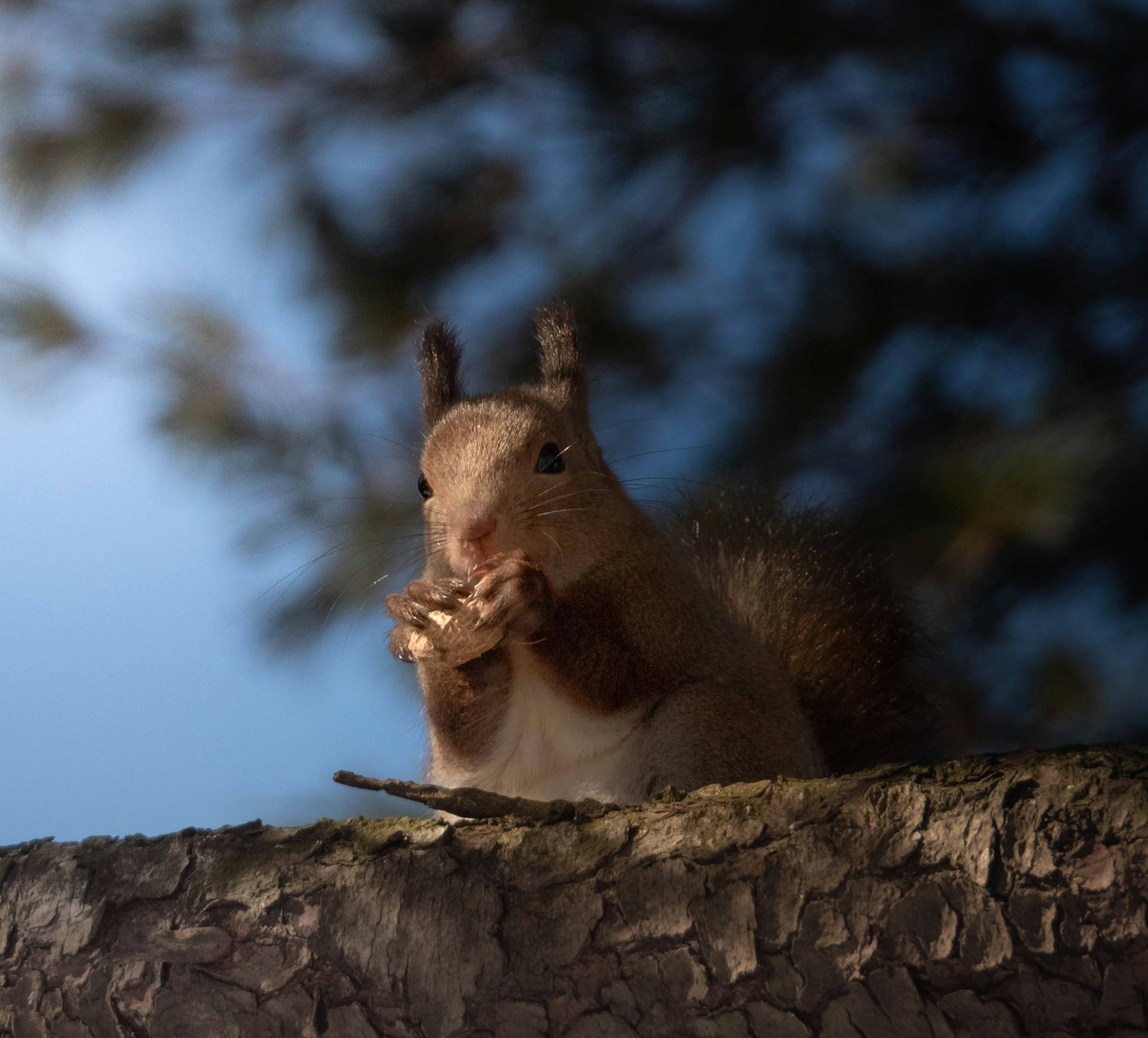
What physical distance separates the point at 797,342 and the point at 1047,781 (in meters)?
0.86

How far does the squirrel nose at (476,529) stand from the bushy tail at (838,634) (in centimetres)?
56

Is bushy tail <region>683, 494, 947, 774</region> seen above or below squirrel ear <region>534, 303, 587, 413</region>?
below

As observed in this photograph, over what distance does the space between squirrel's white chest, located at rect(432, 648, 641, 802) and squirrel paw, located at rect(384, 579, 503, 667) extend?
0.35 ft

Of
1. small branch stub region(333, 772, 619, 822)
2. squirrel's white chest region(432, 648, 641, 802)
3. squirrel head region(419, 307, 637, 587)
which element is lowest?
small branch stub region(333, 772, 619, 822)

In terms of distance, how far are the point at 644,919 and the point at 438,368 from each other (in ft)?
3.00

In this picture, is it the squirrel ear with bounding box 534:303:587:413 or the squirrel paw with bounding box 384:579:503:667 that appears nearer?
the squirrel paw with bounding box 384:579:503:667

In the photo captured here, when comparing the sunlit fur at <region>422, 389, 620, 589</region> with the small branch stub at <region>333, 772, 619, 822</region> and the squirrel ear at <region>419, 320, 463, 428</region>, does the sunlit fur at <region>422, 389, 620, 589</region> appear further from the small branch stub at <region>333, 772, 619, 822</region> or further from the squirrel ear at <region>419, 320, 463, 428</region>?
the small branch stub at <region>333, 772, 619, 822</region>

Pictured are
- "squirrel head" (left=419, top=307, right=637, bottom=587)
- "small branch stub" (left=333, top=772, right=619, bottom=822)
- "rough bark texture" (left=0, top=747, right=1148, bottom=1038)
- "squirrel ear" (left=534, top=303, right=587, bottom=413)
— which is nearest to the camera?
"rough bark texture" (left=0, top=747, right=1148, bottom=1038)

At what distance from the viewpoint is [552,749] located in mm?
1409

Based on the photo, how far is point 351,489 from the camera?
1.85 meters

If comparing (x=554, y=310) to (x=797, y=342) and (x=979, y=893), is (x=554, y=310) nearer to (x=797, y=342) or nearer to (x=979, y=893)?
(x=797, y=342)

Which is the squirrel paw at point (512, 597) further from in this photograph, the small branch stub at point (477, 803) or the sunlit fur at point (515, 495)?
the small branch stub at point (477, 803)

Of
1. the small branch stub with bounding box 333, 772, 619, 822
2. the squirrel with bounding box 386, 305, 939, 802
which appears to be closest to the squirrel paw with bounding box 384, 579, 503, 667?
the squirrel with bounding box 386, 305, 939, 802

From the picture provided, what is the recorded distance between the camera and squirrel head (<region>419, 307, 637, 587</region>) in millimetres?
1401
